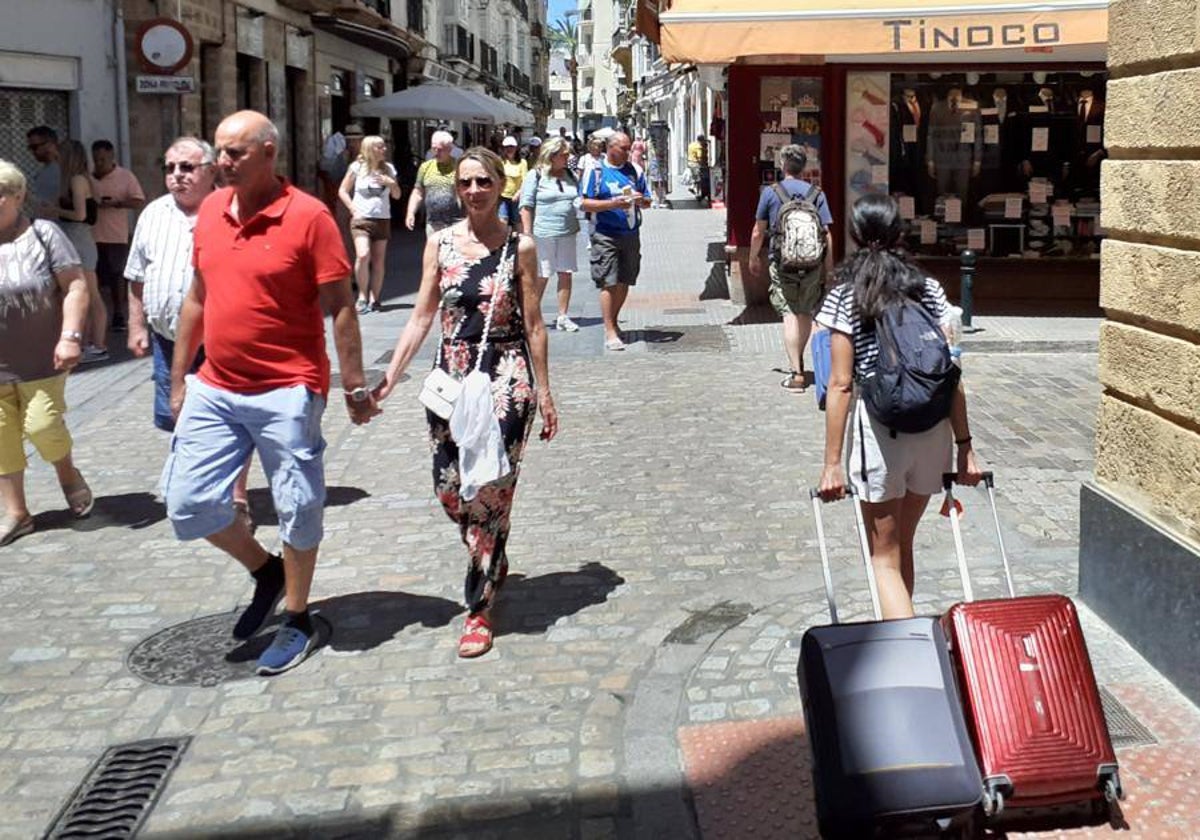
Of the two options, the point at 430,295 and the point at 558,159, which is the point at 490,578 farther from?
the point at 558,159

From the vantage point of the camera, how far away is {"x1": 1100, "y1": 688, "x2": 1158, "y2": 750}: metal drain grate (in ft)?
14.2

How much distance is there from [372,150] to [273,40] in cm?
1043

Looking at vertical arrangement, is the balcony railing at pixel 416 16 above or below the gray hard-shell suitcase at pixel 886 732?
above

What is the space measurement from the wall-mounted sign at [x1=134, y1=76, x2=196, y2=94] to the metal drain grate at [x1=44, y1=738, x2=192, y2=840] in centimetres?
1264

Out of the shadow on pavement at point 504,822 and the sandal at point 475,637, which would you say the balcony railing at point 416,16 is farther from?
the shadow on pavement at point 504,822

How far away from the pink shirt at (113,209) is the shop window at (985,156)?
7.03 meters

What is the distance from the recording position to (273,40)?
23891mm

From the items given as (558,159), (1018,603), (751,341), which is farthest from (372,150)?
(1018,603)

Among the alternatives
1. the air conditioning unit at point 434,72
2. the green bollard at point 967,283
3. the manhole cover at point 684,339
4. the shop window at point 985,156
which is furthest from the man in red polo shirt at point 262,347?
the air conditioning unit at point 434,72

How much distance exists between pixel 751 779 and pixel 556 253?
359 inches

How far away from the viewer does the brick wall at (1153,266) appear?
4668 millimetres

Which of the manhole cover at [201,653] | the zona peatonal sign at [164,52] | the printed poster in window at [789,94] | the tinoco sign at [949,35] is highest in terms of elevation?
the zona peatonal sign at [164,52]

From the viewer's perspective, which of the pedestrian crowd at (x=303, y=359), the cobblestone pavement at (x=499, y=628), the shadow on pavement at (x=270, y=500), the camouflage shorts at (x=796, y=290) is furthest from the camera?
the camouflage shorts at (x=796, y=290)

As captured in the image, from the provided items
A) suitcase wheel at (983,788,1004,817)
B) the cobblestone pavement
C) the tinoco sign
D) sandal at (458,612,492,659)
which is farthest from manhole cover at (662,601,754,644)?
A: the tinoco sign
